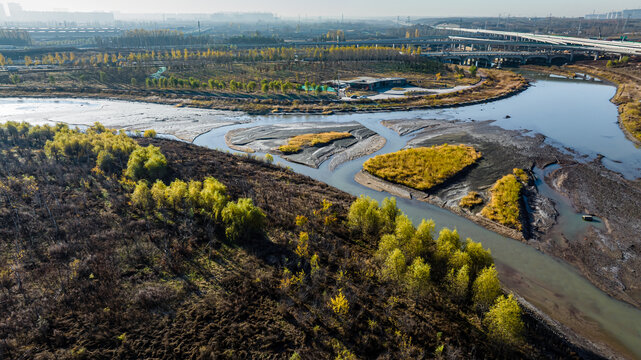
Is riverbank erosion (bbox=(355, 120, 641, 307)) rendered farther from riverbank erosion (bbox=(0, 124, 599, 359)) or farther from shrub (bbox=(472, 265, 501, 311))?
shrub (bbox=(472, 265, 501, 311))

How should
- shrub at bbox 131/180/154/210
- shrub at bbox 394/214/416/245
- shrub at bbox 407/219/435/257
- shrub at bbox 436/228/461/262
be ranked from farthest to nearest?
shrub at bbox 131/180/154/210
shrub at bbox 394/214/416/245
shrub at bbox 407/219/435/257
shrub at bbox 436/228/461/262

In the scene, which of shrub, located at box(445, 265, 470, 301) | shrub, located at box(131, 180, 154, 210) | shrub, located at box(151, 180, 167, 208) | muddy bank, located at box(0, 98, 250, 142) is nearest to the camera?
shrub, located at box(445, 265, 470, 301)

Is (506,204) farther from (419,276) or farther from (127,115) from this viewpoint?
(127,115)

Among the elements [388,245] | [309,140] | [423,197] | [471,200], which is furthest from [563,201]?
[309,140]

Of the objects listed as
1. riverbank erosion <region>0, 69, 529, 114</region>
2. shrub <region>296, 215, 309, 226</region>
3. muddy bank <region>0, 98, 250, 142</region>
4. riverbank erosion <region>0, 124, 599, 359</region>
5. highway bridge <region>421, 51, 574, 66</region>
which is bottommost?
riverbank erosion <region>0, 124, 599, 359</region>

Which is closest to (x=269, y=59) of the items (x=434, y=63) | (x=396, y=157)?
(x=434, y=63)

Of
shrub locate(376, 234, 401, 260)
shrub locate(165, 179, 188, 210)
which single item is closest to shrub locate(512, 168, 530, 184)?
shrub locate(376, 234, 401, 260)
